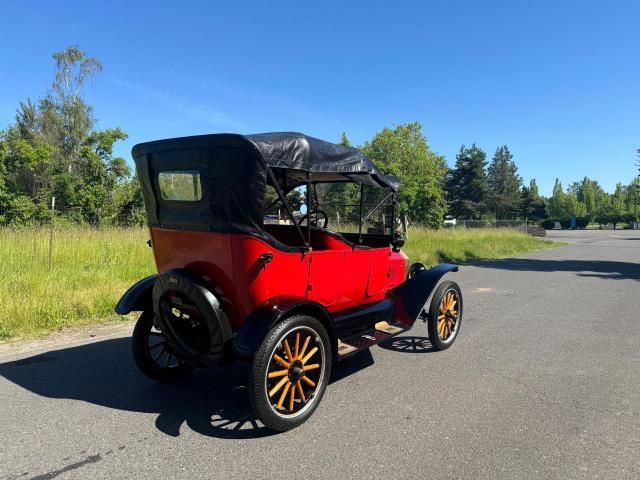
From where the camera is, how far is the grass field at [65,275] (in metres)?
6.39

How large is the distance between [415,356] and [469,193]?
75844 mm

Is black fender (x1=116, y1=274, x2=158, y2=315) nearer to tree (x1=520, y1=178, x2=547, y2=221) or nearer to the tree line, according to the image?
the tree line

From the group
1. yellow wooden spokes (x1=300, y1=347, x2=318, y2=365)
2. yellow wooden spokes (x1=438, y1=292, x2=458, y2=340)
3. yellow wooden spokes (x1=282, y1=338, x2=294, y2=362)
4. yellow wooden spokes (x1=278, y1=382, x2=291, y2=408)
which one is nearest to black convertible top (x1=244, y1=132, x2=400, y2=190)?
yellow wooden spokes (x1=282, y1=338, x2=294, y2=362)

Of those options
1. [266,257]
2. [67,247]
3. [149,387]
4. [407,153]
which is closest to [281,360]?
[266,257]

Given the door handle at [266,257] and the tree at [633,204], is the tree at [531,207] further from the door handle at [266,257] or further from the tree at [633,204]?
the door handle at [266,257]

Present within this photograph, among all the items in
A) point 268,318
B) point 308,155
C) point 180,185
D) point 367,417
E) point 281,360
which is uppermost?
point 308,155

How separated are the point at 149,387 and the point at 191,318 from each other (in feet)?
2.81

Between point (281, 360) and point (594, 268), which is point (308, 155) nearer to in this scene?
point (281, 360)

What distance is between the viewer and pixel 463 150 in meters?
78.9

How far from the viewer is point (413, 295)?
5.30 meters

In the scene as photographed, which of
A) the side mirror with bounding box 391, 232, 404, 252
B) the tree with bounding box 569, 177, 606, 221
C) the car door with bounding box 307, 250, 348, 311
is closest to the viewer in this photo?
the car door with bounding box 307, 250, 348, 311

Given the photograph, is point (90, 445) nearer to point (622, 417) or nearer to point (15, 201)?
point (622, 417)

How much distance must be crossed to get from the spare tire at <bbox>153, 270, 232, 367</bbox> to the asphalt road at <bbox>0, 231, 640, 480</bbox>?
0.50 meters

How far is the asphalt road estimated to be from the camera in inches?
117
